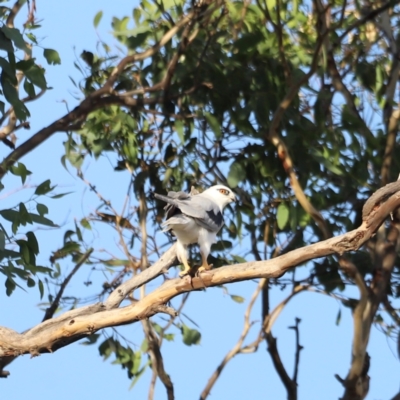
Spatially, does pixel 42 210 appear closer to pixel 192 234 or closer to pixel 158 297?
pixel 158 297

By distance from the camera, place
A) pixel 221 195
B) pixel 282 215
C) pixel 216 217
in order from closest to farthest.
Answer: pixel 216 217 < pixel 221 195 < pixel 282 215

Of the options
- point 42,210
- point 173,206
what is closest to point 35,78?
point 42,210

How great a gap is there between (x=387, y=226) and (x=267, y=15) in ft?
6.85

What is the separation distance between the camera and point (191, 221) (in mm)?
5312

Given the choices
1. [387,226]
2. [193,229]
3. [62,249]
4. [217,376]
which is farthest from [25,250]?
[387,226]

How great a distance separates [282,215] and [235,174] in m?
0.47

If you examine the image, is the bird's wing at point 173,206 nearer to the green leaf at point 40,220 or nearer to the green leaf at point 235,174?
the green leaf at point 40,220

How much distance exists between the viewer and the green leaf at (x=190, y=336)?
24.9ft

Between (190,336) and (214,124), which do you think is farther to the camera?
(190,336)

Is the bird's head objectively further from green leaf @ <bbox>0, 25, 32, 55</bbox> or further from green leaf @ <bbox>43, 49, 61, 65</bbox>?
green leaf @ <bbox>0, 25, 32, 55</bbox>

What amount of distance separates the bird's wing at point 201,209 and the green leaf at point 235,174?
2.33ft

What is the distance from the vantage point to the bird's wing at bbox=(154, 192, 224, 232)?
5.20 m

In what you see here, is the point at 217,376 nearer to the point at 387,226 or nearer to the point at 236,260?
the point at 236,260

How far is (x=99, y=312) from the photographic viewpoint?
4734 mm
